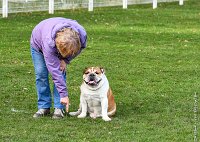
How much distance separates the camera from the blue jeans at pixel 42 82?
836 cm

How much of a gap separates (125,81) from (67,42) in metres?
3.83

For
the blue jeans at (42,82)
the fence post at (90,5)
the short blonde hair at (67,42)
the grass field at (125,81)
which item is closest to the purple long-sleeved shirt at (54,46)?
the short blonde hair at (67,42)

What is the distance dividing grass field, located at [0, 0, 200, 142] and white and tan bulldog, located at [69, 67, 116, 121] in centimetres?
18

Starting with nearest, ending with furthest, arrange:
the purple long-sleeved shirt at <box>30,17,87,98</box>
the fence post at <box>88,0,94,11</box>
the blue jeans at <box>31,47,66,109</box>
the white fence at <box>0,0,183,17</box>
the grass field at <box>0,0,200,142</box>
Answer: the grass field at <box>0,0,200,142</box>
the purple long-sleeved shirt at <box>30,17,87,98</box>
the blue jeans at <box>31,47,66,109</box>
the white fence at <box>0,0,183,17</box>
the fence post at <box>88,0,94,11</box>

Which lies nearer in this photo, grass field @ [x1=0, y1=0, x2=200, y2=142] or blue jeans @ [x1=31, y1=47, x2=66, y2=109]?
grass field @ [x1=0, y1=0, x2=200, y2=142]

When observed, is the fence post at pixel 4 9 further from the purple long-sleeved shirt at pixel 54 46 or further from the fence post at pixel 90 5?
the purple long-sleeved shirt at pixel 54 46

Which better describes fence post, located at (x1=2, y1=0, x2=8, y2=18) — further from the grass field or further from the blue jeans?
the blue jeans

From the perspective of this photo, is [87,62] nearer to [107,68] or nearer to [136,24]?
[107,68]

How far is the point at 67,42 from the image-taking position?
7.48 meters

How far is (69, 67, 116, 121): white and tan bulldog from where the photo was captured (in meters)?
8.25

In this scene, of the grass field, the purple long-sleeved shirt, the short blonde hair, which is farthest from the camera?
the purple long-sleeved shirt

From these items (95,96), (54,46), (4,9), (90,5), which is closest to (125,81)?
(95,96)

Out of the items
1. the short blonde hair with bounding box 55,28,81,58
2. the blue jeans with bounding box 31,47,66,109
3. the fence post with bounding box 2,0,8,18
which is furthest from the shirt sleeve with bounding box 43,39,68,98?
the fence post with bounding box 2,0,8,18

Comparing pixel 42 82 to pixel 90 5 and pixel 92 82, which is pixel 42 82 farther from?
pixel 90 5
